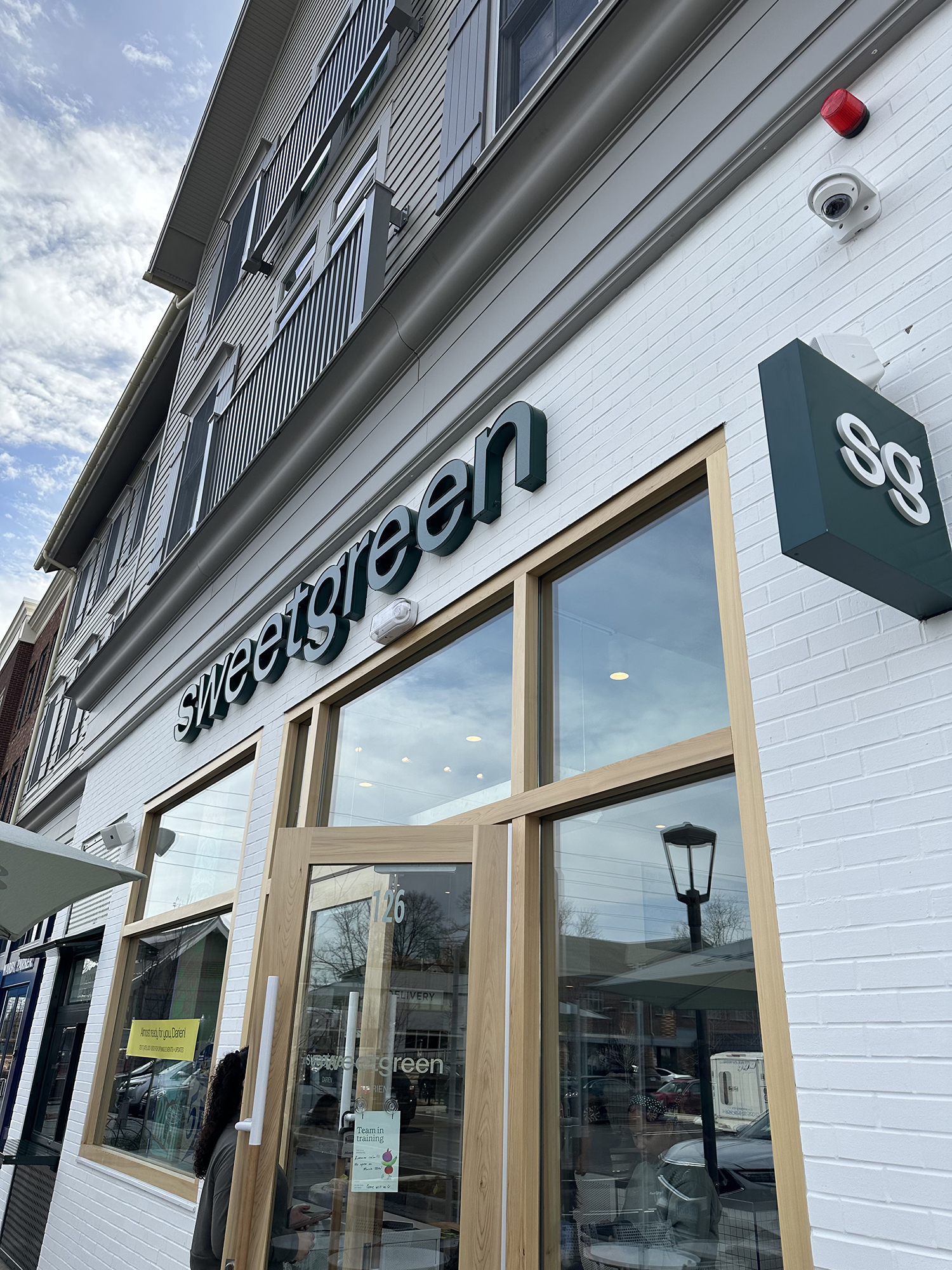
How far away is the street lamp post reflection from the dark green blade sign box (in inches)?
41.1

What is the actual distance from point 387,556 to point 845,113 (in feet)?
9.68

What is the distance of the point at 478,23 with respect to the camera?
5.35 meters

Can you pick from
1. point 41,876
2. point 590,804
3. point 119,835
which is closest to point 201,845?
point 41,876

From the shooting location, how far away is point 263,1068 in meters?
3.80

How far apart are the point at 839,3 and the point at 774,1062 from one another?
125 inches

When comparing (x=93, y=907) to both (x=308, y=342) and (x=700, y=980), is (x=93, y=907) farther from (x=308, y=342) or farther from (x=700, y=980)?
(x=700, y=980)

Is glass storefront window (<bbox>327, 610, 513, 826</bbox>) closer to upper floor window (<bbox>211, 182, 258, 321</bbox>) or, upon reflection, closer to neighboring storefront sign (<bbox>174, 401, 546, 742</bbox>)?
neighboring storefront sign (<bbox>174, 401, 546, 742</bbox>)

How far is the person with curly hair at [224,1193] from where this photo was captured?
3664mm

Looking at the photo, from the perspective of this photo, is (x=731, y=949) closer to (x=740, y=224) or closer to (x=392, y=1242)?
(x=392, y=1242)

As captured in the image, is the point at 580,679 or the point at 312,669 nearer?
the point at 580,679

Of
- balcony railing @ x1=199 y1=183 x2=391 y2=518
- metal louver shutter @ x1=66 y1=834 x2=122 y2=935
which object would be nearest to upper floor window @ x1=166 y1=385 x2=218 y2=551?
balcony railing @ x1=199 y1=183 x2=391 y2=518

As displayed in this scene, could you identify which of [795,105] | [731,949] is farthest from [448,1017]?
[795,105]

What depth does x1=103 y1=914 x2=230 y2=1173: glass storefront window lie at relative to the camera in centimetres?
595

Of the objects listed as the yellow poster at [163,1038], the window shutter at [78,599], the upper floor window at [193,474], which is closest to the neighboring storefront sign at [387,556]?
the yellow poster at [163,1038]
